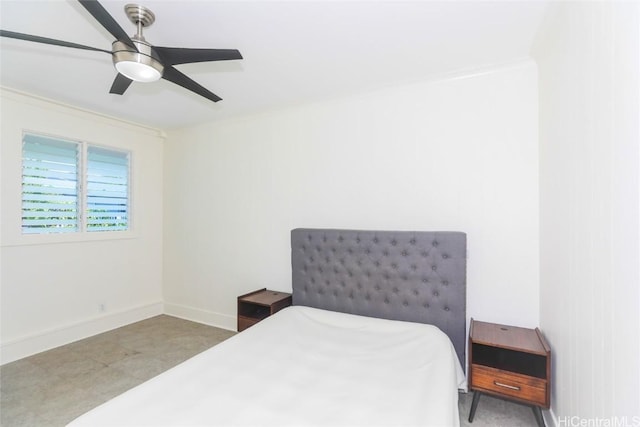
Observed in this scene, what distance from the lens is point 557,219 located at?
1.75m

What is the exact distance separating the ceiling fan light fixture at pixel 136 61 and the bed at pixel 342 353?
1.73 meters

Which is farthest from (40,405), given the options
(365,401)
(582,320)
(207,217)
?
(582,320)

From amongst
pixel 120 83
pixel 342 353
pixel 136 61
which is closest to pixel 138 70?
pixel 136 61

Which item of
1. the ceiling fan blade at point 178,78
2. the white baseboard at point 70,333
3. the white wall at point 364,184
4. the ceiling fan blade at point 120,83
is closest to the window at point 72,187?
the white wall at point 364,184

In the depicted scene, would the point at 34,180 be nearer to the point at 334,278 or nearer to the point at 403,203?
the point at 334,278

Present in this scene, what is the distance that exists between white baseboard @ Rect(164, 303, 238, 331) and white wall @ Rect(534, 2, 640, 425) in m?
3.19

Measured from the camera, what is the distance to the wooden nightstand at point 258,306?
9.36 feet

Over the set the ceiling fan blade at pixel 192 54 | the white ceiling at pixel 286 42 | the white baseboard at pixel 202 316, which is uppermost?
the white ceiling at pixel 286 42

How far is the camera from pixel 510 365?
2039 mm

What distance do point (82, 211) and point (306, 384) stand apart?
11.3ft

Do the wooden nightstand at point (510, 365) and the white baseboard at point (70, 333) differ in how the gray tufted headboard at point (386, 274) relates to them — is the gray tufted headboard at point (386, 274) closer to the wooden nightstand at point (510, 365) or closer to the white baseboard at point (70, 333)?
the wooden nightstand at point (510, 365)

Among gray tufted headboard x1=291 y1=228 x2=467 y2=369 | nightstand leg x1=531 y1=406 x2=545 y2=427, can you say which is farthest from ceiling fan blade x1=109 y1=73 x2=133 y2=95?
nightstand leg x1=531 y1=406 x2=545 y2=427

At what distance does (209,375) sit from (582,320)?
192 centimetres

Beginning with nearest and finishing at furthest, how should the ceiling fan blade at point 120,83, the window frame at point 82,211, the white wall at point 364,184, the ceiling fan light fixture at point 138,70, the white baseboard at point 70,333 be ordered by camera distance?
1. the ceiling fan light fixture at point 138,70
2. the ceiling fan blade at point 120,83
3. the white wall at point 364,184
4. the white baseboard at point 70,333
5. the window frame at point 82,211
